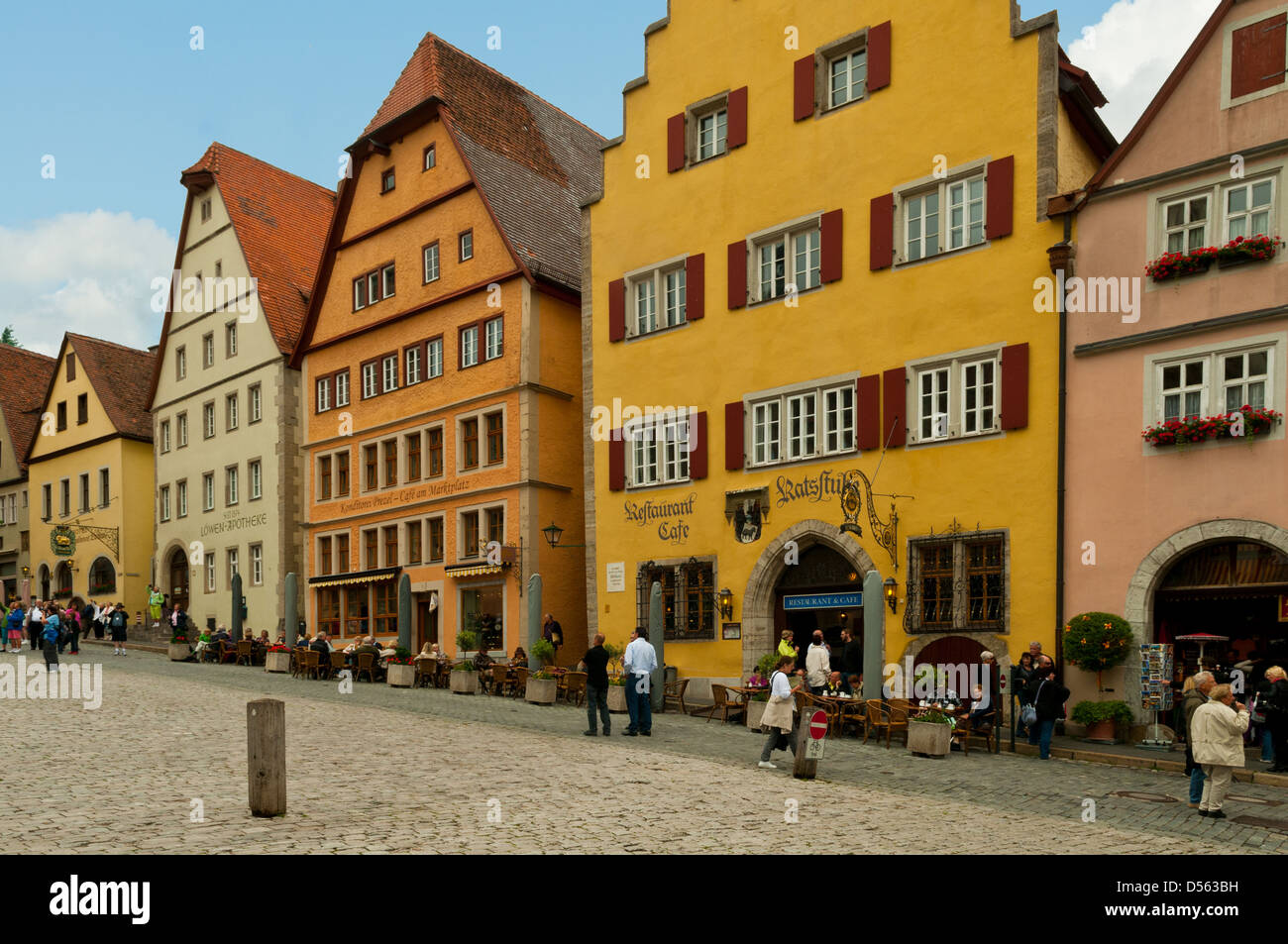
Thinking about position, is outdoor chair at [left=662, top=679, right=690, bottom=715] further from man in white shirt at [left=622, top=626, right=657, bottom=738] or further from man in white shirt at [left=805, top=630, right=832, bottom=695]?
man in white shirt at [left=622, top=626, right=657, bottom=738]

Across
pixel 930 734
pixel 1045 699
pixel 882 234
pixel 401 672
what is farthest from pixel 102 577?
pixel 1045 699

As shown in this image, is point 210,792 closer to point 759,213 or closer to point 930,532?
point 930,532

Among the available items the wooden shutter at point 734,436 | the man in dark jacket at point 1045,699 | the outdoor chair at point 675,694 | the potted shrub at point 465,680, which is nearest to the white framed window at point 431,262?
the wooden shutter at point 734,436

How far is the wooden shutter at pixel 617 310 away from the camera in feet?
97.1

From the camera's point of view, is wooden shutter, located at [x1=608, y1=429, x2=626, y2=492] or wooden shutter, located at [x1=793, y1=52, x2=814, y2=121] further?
wooden shutter, located at [x1=608, y1=429, x2=626, y2=492]

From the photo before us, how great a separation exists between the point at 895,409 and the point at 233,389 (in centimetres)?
2693

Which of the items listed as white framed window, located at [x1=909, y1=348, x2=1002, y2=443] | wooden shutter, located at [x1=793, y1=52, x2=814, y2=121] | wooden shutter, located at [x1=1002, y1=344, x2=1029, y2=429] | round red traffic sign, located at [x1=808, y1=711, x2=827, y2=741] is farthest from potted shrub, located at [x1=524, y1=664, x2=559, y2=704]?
wooden shutter, located at [x1=793, y1=52, x2=814, y2=121]

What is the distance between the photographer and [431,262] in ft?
117

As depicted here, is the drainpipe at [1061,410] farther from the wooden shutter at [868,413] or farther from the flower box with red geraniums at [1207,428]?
the wooden shutter at [868,413]

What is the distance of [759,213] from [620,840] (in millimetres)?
18391

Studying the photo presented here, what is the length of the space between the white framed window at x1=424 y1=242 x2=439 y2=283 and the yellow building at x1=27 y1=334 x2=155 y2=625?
62.0ft

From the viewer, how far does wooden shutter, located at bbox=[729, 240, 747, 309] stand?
26.9 metres

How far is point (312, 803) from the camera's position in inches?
480

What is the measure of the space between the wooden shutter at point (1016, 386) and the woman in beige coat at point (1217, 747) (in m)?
9.19
